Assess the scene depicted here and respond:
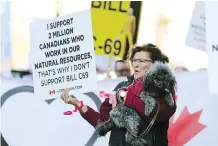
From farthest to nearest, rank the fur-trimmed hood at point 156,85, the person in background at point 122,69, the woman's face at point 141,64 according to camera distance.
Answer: the person in background at point 122,69 → the woman's face at point 141,64 → the fur-trimmed hood at point 156,85

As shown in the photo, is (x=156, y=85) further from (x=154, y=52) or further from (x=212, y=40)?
(x=212, y=40)

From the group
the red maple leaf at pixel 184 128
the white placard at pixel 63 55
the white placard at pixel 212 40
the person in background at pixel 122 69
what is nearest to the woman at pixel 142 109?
the white placard at pixel 63 55

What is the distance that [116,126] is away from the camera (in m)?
2.82

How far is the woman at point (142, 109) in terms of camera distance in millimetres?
2697

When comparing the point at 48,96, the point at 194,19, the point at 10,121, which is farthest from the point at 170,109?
the point at 194,19

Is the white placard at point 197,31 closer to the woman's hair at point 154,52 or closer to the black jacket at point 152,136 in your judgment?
the woman's hair at point 154,52

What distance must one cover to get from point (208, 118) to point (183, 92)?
0.23 m

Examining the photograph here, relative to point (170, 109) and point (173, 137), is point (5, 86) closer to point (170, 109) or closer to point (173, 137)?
point (173, 137)

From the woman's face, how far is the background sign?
1465 mm

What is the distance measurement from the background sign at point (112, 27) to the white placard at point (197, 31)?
484 mm

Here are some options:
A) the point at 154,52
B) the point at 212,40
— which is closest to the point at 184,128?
the point at 154,52

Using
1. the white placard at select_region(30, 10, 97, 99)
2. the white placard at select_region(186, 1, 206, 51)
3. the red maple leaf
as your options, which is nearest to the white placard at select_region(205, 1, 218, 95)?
the white placard at select_region(30, 10, 97, 99)

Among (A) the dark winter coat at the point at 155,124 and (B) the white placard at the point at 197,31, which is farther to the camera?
(B) the white placard at the point at 197,31

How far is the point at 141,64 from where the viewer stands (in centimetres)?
283
